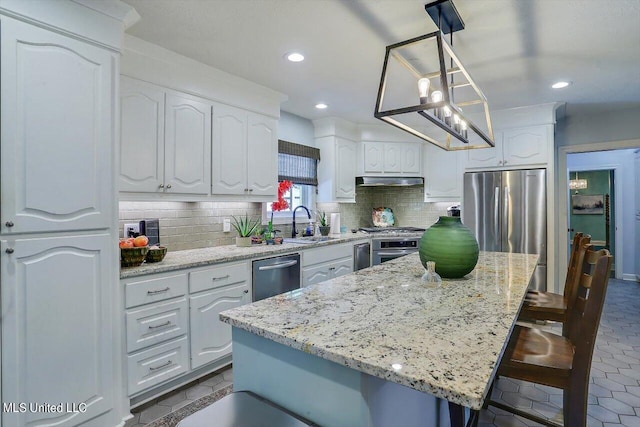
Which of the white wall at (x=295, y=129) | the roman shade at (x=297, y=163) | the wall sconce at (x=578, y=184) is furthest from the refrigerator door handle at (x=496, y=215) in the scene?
the wall sconce at (x=578, y=184)

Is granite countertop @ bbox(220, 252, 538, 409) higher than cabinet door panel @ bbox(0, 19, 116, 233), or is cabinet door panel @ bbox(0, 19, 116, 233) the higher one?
cabinet door panel @ bbox(0, 19, 116, 233)

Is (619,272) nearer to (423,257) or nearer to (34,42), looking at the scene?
(423,257)

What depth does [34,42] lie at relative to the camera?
168 cm

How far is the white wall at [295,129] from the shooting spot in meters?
4.13

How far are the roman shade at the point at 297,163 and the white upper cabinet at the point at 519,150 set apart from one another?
6.54ft

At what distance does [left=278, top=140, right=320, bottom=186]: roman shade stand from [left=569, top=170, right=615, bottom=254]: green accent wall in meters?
5.77

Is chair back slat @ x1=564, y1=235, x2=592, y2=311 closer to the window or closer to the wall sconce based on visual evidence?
the window

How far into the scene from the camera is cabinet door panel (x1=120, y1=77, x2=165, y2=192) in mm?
2359

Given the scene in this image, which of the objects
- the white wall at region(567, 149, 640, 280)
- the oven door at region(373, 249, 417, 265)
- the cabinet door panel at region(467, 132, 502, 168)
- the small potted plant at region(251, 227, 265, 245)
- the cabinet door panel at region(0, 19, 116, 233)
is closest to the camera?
the cabinet door panel at region(0, 19, 116, 233)

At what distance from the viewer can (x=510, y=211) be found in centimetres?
410

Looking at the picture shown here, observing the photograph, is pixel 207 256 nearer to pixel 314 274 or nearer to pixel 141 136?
pixel 141 136

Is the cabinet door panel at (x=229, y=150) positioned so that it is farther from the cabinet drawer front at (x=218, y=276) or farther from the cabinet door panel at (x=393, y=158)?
the cabinet door panel at (x=393, y=158)

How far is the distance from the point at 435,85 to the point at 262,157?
70.8 inches

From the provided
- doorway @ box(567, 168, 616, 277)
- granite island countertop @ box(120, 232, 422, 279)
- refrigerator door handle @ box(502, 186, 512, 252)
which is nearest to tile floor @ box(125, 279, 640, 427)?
granite island countertop @ box(120, 232, 422, 279)
